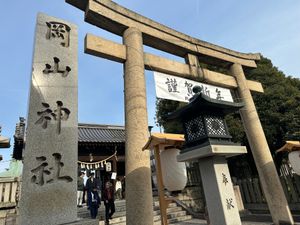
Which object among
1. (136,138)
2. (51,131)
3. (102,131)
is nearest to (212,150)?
(136,138)

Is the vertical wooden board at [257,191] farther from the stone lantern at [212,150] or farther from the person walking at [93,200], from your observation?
the stone lantern at [212,150]

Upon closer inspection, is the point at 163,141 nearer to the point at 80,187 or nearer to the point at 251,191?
the point at 80,187

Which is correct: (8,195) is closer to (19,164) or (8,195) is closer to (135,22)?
(135,22)

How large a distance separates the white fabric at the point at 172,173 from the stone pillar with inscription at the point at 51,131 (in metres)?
1.98

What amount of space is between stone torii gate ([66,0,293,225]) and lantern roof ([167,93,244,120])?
1.07m

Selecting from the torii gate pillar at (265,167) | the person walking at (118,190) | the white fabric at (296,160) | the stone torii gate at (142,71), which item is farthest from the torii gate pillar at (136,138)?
the person walking at (118,190)

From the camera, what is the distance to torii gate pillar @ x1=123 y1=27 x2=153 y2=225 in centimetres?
443

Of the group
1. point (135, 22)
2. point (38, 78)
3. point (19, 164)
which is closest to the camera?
point (38, 78)

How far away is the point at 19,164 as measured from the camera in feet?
109

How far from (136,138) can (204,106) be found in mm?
1678

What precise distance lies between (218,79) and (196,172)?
22.5 ft

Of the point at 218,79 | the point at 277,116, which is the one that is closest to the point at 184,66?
the point at 218,79

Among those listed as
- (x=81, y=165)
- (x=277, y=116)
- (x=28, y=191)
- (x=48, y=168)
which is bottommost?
(x=28, y=191)

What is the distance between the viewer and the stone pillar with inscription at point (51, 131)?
11.8 feet
